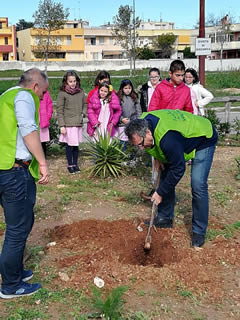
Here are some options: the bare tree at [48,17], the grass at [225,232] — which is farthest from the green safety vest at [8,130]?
the bare tree at [48,17]

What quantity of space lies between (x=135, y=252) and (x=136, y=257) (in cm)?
7

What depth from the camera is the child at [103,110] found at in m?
7.57

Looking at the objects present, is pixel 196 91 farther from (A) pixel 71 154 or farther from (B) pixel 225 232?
(B) pixel 225 232

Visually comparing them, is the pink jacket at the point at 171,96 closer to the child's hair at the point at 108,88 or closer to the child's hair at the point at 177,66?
the child's hair at the point at 177,66

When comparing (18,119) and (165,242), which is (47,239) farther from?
(18,119)

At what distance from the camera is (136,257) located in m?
4.68

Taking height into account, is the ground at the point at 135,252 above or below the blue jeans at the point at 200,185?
below

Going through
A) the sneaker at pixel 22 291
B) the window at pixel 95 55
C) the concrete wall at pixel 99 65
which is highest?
the window at pixel 95 55

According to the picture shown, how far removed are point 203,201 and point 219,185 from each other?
97.5 inches

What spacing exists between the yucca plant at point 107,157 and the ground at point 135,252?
1.35 ft

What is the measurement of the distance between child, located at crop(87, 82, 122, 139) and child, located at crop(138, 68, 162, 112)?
43 cm

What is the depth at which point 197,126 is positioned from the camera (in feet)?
14.3

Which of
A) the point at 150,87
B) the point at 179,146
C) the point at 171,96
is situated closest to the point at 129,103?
the point at 150,87

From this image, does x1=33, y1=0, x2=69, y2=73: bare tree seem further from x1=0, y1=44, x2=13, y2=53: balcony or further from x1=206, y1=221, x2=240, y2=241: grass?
x1=206, y1=221, x2=240, y2=241: grass
